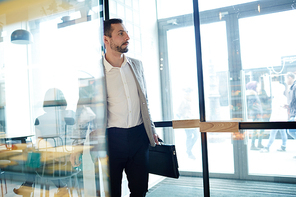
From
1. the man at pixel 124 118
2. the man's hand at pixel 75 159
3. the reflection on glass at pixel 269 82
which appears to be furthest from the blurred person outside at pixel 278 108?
the man's hand at pixel 75 159

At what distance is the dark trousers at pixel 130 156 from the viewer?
1.70 meters

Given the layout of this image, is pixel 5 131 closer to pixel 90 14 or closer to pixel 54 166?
pixel 54 166

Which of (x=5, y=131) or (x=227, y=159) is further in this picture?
(x=227, y=159)

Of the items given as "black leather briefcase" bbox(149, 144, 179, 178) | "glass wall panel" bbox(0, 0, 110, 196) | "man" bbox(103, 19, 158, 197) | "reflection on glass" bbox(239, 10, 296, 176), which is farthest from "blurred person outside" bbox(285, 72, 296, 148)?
"glass wall panel" bbox(0, 0, 110, 196)

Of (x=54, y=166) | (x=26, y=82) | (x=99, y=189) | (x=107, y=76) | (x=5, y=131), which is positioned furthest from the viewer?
(x=99, y=189)

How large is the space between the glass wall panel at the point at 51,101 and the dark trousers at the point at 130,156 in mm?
138

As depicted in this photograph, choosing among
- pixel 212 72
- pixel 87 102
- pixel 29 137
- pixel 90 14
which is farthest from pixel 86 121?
pixel 212 72

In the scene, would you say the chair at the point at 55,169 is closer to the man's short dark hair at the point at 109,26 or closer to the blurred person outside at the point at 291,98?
the man's short dark hair at the point at 109,26

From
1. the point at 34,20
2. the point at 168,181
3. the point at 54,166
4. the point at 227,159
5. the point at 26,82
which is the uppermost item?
the point at 34,20

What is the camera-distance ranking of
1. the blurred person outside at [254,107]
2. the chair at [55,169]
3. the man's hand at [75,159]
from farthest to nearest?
the blurred person outside at [254,107]
the man's hand at [75,159]
the chair at [55,169]

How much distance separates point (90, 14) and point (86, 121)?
0.95 meters

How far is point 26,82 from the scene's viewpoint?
134 centimetres

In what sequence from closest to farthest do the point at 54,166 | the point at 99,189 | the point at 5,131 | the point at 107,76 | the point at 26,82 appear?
the point at 5,131, the point at 26,82, the point at 54,166, the point at 107,76, the point at 99,189

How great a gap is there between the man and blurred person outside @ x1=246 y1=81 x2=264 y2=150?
2.80 feet
